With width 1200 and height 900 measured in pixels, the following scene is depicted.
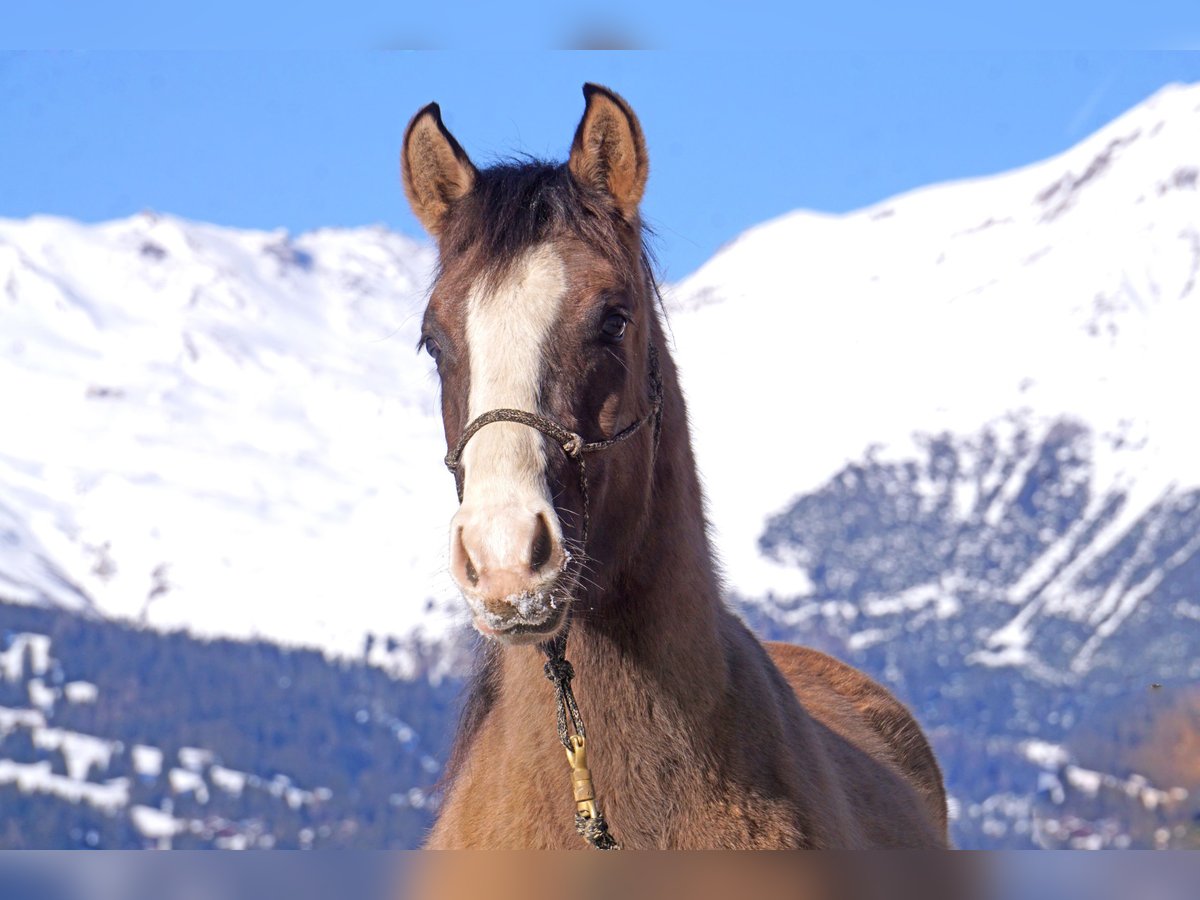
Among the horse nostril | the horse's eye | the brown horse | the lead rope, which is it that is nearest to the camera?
the horse nostril

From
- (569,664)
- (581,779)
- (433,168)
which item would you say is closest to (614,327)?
(433,168)

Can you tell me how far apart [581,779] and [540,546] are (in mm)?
1063

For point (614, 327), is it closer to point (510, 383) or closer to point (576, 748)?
point (510, 383)

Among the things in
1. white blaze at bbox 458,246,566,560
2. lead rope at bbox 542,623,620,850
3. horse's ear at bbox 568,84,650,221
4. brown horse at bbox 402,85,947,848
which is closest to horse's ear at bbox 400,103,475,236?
brown horse at bbox 402,85,947,848

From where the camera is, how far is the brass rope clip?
5625 mm

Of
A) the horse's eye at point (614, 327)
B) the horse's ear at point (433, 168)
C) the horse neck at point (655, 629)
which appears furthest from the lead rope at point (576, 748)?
the horse's ear at point (433, 168)

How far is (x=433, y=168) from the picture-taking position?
6.47 m

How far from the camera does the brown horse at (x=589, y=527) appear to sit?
537 cm

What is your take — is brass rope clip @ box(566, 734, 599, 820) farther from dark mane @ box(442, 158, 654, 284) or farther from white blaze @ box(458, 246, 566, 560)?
dark mane @ box(442, 158, 654, 284)

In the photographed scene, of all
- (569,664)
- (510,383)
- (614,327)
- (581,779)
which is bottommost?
(581,779)

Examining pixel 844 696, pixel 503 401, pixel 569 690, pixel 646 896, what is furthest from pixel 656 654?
pixel 844 696

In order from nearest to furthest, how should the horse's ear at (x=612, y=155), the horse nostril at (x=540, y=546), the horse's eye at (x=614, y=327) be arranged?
the horse nostril at (x=540, y=546), the horse's eye at (x=614, y=327), the horse's ear at (x=612, y=155)

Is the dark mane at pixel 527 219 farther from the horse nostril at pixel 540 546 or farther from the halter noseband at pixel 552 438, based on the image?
the horse nostril at pixel 540 546

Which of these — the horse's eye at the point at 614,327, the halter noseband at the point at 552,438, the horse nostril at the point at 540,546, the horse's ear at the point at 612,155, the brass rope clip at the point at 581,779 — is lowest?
the brass rope clip at the point at 581,779
